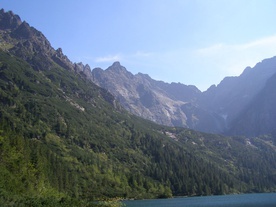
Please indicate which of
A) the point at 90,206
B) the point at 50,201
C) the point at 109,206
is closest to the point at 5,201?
the point at 50,201

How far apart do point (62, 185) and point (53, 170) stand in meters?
12.2

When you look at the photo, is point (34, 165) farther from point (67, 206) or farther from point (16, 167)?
point (67, 206)

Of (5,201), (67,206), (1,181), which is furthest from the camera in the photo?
(1,181)

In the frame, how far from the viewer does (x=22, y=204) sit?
6888 cm

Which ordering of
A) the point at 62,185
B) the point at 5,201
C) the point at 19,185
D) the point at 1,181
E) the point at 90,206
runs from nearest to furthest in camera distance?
the point at 5,201 < the point at 1,181 < the point at 90,206 < the point at 19,185 < the point at 62,185

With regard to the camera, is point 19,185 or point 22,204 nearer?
point 22,204

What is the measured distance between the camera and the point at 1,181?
3497 inches

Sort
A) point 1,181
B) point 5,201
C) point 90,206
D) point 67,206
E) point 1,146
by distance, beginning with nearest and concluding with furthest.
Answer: point 5,201 → point 67,206 → point 1,181 → point 90,206 → point 1,146

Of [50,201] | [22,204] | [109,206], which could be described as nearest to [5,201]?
[22,204]

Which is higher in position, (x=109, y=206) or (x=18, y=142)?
(x=18, y=142)

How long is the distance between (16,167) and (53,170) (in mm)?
65826

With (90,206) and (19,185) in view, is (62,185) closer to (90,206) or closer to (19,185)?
(19,185)

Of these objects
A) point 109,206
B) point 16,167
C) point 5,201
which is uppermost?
point 16,167

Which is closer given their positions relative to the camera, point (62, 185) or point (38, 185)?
point (38, 185)
